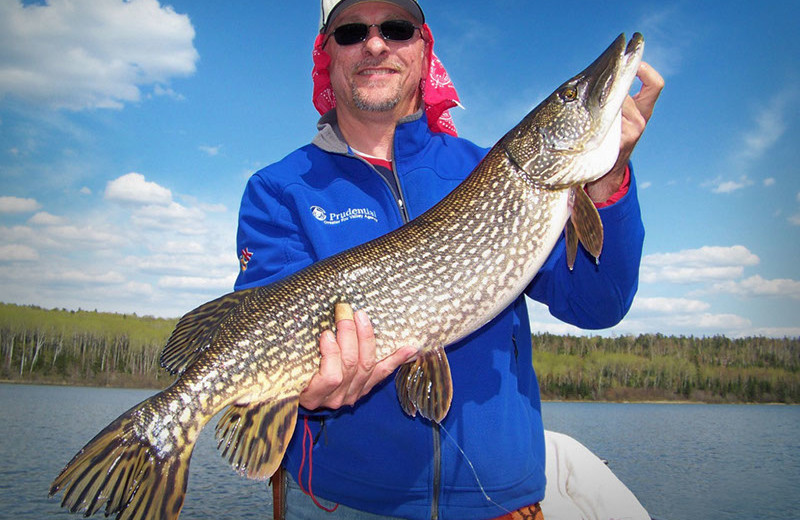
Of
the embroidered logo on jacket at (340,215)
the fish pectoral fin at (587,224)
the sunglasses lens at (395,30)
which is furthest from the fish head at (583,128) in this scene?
the sunglasses lens at (395,30)

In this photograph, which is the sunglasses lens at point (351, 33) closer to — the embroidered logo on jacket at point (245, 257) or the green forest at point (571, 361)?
the embroidered logo on jacket at point (245, 257)

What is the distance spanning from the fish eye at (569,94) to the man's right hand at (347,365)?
5.24 feet

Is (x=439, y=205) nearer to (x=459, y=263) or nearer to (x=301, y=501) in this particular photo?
(x=459, y=263)

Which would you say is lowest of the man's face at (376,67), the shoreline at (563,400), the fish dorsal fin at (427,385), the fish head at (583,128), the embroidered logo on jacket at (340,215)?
the shoreline at (563,400)

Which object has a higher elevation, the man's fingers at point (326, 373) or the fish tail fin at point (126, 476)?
the man's fingers at point (326, 373)

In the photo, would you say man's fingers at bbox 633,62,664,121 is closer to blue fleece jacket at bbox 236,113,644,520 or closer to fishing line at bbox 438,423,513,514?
blue fleece jacket at bbox 236,113,644,520

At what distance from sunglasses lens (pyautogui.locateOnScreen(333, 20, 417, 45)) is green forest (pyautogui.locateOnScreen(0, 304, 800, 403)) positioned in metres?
68.7

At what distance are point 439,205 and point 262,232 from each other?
1.03 meters

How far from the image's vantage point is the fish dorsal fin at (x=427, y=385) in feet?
8.02

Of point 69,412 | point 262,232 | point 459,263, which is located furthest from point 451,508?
point 69,412

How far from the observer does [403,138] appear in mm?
3301

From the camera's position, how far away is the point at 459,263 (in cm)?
262

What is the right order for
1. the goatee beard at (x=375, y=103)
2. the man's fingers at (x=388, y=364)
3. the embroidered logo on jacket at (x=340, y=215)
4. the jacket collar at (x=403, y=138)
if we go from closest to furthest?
the man's fingers at (x=388, y=364)
the embroidered logo on jacket at (x=340, y=215)
the jacket collar at (x=403, y=138)
the goatee beard at (x=375, y=103)

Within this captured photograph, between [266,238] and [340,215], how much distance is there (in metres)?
0.43
